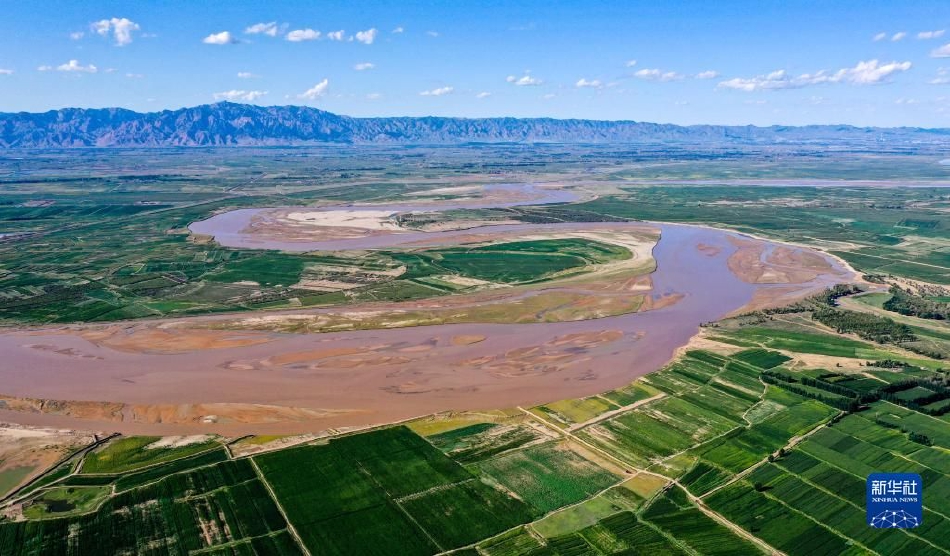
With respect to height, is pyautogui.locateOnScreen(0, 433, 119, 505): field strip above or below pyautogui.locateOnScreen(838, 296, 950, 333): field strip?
below

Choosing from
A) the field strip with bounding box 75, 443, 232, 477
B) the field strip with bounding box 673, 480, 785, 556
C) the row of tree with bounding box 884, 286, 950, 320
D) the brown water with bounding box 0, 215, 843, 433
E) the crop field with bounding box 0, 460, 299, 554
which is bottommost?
the field strip with bounding box 673, 480, 785, 556

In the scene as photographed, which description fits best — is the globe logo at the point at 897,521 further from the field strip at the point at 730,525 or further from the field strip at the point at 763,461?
the field strip at the point at 763,461

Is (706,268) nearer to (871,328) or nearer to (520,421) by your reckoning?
(871,328)

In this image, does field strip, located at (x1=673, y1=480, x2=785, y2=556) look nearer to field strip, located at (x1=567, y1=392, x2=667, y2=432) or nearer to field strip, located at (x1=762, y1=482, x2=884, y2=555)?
field strip, located at (x1=762, y1=482, x2=884, y2=555)

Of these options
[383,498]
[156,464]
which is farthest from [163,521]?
[383,498]

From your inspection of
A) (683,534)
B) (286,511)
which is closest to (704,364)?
(683,534)

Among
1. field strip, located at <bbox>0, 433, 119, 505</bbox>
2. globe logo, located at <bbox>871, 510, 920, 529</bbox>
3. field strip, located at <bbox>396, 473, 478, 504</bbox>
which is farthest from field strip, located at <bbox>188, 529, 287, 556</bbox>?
globe logo, located at <bbox>871, 510, 920, 529</bbox>
